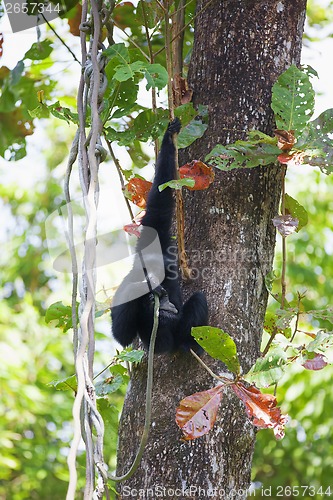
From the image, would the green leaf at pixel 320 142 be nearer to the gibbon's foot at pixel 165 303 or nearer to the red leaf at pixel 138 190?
the red leaf at pixel 138 190

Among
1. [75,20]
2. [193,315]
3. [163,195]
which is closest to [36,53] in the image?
[75,20]

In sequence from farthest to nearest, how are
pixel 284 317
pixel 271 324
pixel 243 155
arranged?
pixel 271 324 < pixel 284 317 < pixel 243 155

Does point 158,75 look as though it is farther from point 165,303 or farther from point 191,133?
point 165,303

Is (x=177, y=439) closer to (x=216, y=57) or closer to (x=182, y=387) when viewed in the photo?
(x=182, y=387)

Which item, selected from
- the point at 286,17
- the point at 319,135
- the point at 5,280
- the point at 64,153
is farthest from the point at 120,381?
the point at 64,153

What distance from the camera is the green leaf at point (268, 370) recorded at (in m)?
2.22

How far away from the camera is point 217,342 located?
219 cm

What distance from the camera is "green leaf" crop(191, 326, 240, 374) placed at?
2.18 meters

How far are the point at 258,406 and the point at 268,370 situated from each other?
128 mm

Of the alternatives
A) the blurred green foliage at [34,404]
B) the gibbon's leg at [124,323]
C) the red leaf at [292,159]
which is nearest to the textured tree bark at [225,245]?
the red leaf at [292,159]

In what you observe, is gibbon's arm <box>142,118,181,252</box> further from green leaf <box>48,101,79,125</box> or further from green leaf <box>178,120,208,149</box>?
green leaf <box>48,101,79,125</box>

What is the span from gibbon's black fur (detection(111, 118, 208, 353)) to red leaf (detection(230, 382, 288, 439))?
0.58 meters

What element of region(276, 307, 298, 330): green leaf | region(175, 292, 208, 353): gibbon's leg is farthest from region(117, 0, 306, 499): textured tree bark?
region(276, 307, 298, 330): green leaf

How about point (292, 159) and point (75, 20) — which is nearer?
point (292, 159)
